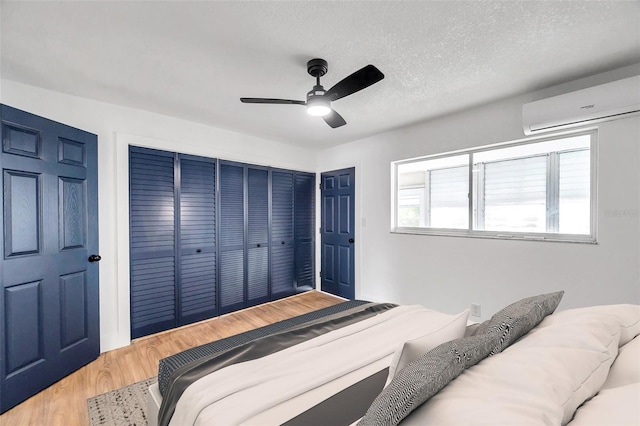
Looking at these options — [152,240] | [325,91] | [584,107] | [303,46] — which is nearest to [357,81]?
[325,91]

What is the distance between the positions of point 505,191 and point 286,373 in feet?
8.99

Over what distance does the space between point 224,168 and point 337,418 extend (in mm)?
3069

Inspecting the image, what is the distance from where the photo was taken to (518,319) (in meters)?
0.95

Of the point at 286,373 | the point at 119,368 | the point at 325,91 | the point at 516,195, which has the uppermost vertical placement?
the point at 325,91

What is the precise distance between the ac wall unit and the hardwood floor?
3196 millimetres

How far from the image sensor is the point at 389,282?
11.4 feet

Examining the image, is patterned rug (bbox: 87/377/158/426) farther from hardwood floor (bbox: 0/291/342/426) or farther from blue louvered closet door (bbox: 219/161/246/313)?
blue louvered closet door (bbox: 219/161/246/313)

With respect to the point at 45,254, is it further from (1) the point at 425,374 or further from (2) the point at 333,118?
(1) the point at 425,374

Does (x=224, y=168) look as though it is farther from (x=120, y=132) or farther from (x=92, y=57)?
(x=92, y=57)

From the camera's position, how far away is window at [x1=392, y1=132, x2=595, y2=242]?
2.29m

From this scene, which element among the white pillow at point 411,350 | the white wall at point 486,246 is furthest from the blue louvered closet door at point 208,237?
the white pillow at point 411,350

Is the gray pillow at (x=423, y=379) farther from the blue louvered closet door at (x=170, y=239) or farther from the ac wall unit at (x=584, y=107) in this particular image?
the blue louvered closet door at (x=170, y=239)

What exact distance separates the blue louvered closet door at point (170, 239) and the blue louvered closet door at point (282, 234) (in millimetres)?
896

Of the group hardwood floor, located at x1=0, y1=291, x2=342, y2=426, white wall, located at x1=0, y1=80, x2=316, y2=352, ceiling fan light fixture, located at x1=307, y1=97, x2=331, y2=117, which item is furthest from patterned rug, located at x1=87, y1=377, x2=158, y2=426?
ceiling fan light fixture, located at x1=307, y1=97, x2=331, y2=117
